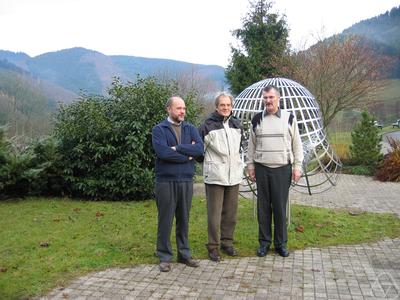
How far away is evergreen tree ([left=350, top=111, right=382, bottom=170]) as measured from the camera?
14.1 metres

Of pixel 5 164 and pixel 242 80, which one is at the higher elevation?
pixel 242 80

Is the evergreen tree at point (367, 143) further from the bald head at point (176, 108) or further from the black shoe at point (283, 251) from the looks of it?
the bald head at point (176, 108)

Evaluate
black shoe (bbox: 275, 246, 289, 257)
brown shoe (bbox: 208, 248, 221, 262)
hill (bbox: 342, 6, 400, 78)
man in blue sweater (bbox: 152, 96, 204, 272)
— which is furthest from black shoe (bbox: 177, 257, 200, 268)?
hill (bbox: 342, 6, 400, 78)

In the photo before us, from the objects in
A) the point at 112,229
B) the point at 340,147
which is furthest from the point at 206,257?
the point at 340,147

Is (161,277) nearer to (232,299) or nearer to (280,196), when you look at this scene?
(232,299)

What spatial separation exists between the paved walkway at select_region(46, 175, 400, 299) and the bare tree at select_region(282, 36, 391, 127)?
11.3 meters

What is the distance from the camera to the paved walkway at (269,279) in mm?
4281

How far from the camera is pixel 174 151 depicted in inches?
187

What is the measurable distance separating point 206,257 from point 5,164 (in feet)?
17.8

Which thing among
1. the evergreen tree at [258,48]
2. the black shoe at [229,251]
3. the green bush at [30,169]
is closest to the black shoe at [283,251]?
the black shoe at [229,251]

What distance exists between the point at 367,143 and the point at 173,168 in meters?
11.0

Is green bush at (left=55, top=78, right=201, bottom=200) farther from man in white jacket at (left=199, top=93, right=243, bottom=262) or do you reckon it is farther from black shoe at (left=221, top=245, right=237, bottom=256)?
man in white jacket at (left=199, top=93, right=243, bottom=262)

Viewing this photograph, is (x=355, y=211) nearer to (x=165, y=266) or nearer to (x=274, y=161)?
(x=274, y=161)

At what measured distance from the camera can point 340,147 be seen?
55.5ft
